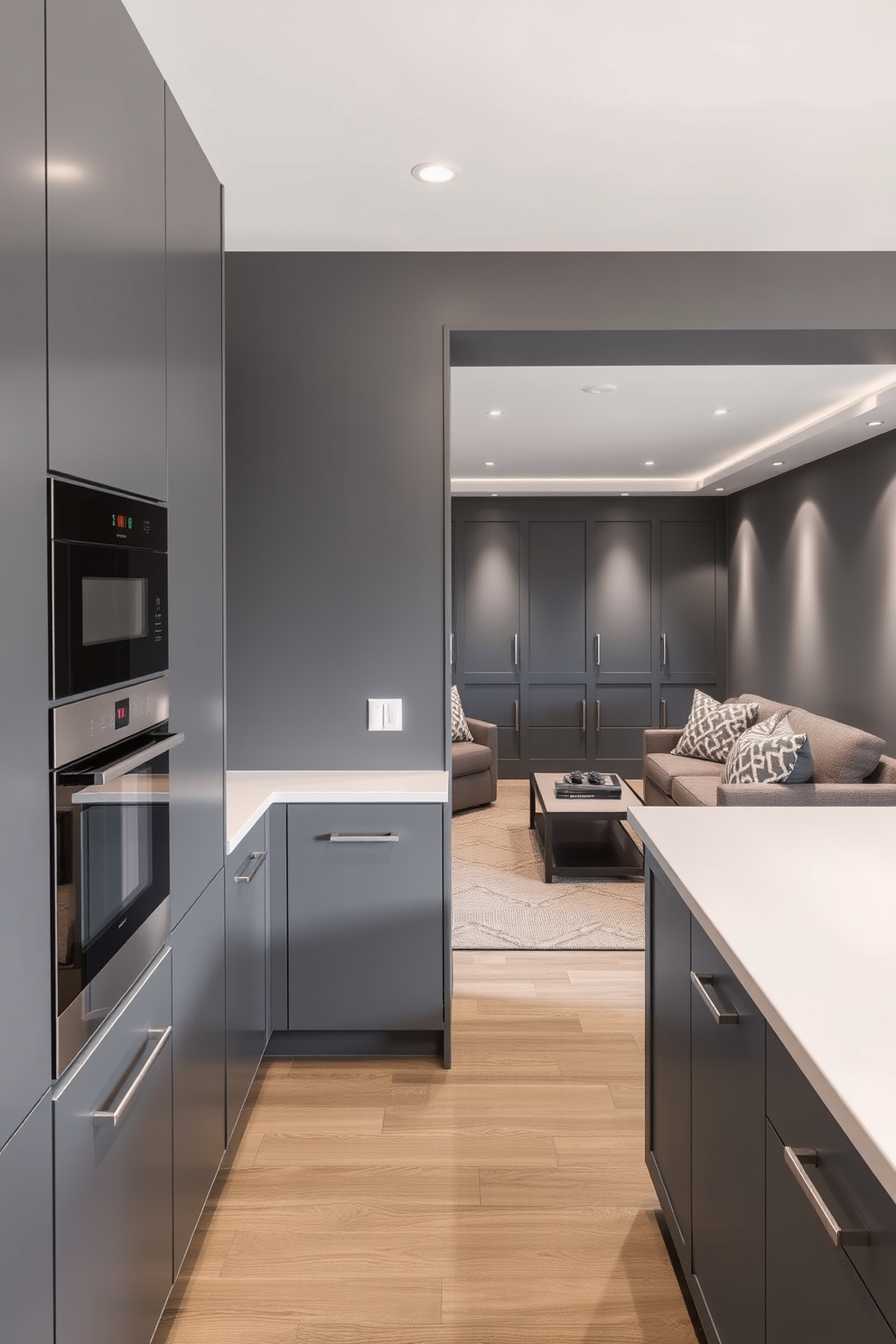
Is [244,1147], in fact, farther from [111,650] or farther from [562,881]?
[562,881]

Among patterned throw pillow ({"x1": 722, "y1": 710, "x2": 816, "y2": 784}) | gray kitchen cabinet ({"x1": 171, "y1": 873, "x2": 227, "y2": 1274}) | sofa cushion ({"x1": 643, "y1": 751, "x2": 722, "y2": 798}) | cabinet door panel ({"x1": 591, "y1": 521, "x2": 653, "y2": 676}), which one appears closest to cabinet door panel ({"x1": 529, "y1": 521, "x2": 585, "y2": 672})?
cabinet door panel ({"x1": 591, "y1": 521, "x2": 653, "y2": 676})

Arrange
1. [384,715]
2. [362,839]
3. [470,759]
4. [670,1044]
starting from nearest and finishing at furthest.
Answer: [670,1044] < [362,839] < [384,715] < [470,759]

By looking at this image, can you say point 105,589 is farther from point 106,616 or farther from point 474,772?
point 474,772

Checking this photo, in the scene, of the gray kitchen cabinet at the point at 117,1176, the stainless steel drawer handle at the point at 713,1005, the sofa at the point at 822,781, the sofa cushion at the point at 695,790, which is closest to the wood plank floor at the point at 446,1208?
the gray kitchen cabinet at the point at 117,1176

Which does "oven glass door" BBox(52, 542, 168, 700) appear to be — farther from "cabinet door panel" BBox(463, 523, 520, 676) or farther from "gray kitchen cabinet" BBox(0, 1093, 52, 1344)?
"cabinet door panel" BBox(463, 523, 520, 676)

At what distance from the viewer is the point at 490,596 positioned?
25.9 ft

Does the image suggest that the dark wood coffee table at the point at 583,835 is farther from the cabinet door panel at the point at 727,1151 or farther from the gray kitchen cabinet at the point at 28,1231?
the gray kitchen cabinet at the point at 28,1231

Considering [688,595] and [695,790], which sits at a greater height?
[688,595]

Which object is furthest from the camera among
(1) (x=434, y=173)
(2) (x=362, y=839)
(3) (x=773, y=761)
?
(3) (x=773, y=761)

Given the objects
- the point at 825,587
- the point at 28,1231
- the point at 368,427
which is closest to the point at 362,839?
the point at 368,427

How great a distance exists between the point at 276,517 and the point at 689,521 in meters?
5.63

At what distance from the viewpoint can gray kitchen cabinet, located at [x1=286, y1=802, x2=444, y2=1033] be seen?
278 centimetres

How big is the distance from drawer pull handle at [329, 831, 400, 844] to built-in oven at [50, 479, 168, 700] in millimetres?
1182

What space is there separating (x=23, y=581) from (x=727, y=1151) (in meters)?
1.34
